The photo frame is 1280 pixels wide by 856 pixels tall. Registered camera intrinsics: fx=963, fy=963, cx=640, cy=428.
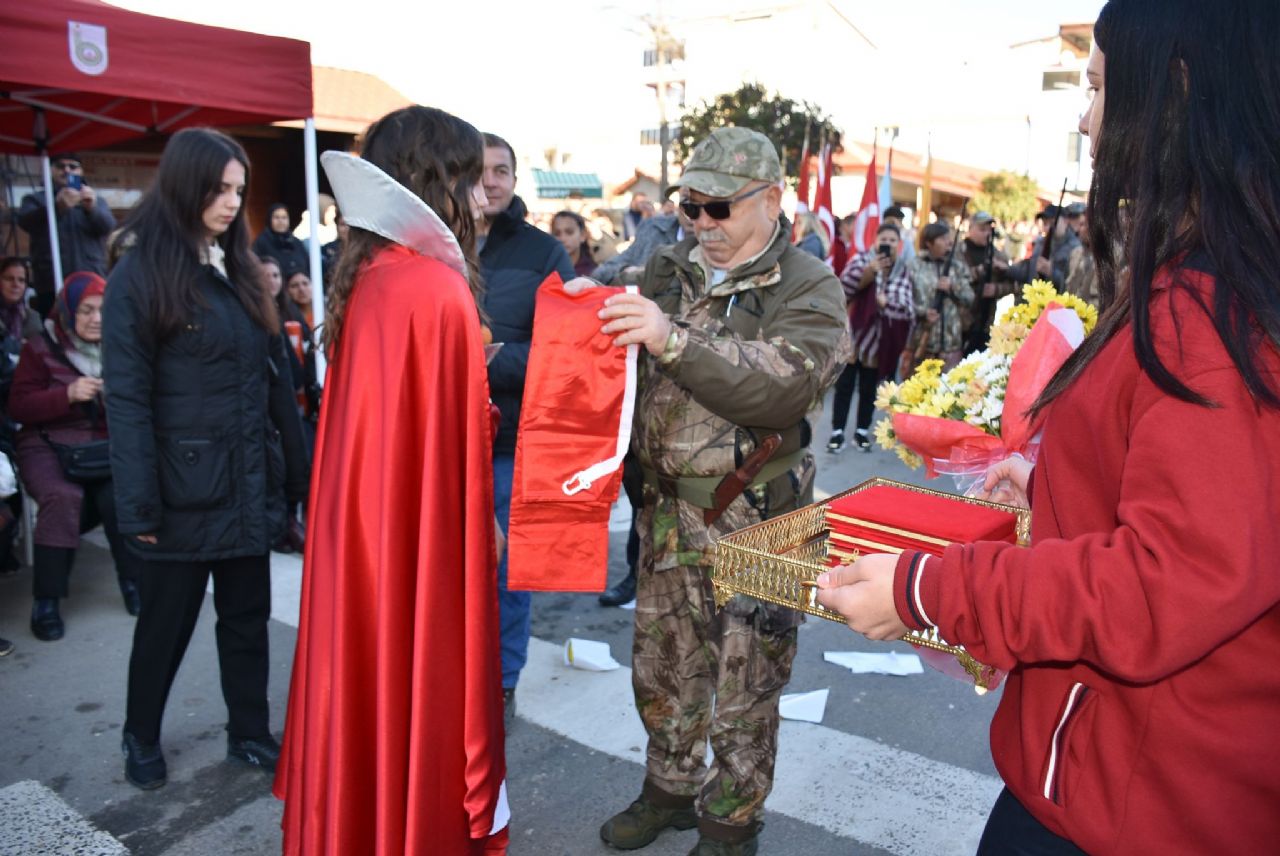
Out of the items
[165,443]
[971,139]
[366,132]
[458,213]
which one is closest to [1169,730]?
[458,213]

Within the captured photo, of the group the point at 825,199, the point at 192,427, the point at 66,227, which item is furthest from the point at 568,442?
the point at 825,199

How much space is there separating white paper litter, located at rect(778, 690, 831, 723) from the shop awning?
106 feet

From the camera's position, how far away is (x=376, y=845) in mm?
2186

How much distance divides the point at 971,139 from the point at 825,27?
10.4m

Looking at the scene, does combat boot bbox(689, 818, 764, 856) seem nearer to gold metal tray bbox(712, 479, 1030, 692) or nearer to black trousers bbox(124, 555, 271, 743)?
gold metal tray bbox(712, 479, 1030, 692)

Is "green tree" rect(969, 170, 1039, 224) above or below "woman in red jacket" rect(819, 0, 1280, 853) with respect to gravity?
above

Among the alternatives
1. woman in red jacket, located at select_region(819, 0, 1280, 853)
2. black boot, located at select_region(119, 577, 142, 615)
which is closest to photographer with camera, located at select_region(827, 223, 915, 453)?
→ black boot, located at select_region(119, 577, 142, 615)

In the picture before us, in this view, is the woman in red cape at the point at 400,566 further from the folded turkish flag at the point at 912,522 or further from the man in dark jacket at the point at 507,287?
the man in dark jacket at the point at 507,287

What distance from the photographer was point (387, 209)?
7.32ft

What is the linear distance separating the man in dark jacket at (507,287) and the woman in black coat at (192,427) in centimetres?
80

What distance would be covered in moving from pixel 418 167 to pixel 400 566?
96 centimetres

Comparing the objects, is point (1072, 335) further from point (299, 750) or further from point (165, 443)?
point (165, 443)

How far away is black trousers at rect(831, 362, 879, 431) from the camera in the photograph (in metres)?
9.27

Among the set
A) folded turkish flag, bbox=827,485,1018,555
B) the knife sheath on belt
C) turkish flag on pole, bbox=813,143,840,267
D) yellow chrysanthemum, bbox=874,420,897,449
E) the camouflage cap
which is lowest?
the knife sheath on belt
